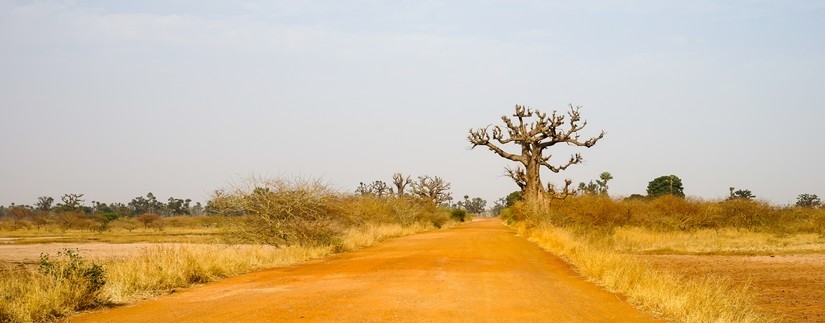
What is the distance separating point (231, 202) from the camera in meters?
Result: 22.3

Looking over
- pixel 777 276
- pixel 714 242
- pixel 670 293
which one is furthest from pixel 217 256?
pixel 714 242

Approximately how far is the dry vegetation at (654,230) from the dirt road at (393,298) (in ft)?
3.98

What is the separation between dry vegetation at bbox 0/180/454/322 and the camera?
32.1 feet

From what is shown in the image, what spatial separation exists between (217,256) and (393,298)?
644 cm

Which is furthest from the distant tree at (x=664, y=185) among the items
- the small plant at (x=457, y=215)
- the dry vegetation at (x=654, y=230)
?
the dry vegetation at (x=654, y=230)

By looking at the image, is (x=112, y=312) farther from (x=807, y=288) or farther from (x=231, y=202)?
(x=807, y=288)

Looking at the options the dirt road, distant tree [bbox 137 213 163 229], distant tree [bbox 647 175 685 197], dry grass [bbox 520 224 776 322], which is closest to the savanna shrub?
the dirt road

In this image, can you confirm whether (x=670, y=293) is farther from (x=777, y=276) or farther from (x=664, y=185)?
(x=664, y=185)

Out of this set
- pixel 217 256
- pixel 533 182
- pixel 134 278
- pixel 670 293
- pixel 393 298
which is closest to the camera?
pixel 670 293

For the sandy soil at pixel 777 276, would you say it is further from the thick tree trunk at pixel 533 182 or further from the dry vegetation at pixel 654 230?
the thick tree trunk at pixel 533 182

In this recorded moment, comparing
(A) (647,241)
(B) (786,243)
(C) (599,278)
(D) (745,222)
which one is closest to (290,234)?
(C) (599,278)

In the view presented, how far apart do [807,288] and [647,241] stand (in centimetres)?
1856

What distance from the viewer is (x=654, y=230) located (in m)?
38.7

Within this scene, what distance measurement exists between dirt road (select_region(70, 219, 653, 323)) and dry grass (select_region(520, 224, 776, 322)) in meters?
0.40
